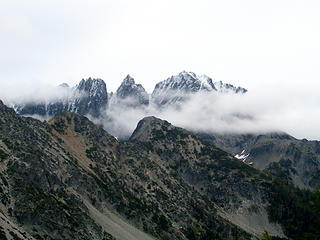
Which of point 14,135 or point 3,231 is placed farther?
point 14,135

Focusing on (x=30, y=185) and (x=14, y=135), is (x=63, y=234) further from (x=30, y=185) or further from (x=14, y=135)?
(x=14, y=135)

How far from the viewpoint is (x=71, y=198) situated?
7023 inches

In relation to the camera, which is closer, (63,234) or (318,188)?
(318,188)

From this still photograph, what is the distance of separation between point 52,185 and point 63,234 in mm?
42170

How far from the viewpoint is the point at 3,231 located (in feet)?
331

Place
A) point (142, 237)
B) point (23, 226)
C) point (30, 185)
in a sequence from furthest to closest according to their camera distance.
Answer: point (142, 237) → point (30, 185) → point (23, 226)

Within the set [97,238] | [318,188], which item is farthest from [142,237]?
[318,188]

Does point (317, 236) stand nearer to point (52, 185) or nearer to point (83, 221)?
point (83, 221)

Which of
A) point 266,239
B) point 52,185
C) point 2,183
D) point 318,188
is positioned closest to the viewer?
point 266,239

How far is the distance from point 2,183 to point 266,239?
114 metres

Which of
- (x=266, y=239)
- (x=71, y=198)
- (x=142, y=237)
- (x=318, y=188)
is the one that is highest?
(x=318, y=188)

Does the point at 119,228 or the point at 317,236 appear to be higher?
the point at 317,236

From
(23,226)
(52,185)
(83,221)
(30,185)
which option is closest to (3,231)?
(23,226)

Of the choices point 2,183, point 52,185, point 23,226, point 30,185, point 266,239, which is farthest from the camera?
point 52,185
